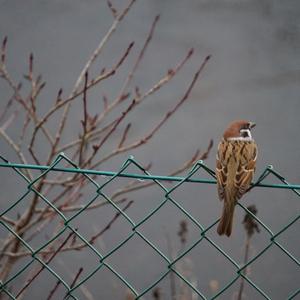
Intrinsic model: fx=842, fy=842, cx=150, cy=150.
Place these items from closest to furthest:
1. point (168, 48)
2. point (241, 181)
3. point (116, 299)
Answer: point (241, 181) → point (116, 299) → point (168, 48)

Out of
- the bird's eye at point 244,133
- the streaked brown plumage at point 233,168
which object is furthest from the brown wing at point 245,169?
the bird's eye at point 244,133

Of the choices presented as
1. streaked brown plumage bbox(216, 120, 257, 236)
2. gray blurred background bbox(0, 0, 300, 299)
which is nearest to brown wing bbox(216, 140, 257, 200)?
streaked brown plumage bbox(216, 120, 257, 236)

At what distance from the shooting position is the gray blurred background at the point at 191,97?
16.4 feet

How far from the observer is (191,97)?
5.73m

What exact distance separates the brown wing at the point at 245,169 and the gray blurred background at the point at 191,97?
1637 mm

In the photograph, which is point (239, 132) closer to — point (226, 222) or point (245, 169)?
point (245, 169)

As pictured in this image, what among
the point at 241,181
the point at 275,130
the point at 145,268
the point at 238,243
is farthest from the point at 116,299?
the point at 241,181

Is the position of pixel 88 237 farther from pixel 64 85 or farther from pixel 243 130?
pixel 243 130

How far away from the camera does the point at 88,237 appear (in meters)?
5.12

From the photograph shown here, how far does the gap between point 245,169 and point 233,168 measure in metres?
0.05

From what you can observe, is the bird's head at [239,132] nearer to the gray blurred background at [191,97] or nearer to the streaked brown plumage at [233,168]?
the streaked brown plumage at [233,168]

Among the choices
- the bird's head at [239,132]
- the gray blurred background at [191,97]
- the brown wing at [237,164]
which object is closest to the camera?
the brown wing at [237,164]

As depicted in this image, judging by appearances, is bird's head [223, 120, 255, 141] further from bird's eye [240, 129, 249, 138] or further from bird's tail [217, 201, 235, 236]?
bird's tail [217, 201, 235, 236]

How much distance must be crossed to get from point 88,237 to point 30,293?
1.58 feet
